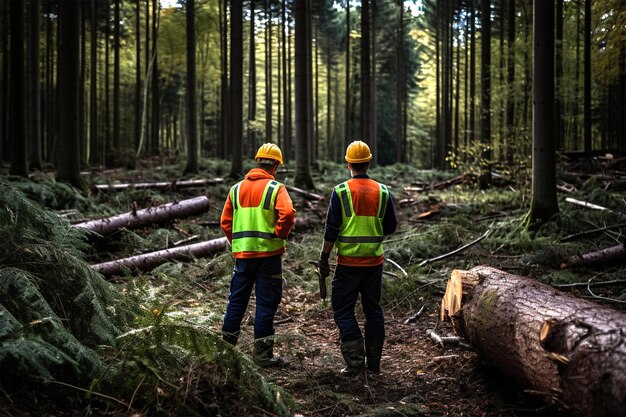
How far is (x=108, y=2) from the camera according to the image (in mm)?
28547

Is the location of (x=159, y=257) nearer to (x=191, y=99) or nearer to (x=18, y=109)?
(x=18, y=109)

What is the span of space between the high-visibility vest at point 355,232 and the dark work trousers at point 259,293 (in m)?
0.74

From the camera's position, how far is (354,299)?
203 inches

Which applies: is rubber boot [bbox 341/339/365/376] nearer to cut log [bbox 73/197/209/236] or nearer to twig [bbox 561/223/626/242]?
cut log [bbox 73/197/209/236]

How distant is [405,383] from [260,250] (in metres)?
1.91

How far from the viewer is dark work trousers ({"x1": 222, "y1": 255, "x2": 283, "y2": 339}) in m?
5.18

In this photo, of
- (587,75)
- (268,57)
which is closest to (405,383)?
(587,75)

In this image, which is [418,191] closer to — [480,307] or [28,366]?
[480,307]

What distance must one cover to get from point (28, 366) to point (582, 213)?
376 inches

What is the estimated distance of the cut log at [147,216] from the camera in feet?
28.9

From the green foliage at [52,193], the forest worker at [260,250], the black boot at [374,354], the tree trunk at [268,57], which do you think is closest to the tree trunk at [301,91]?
the green foliage at [52,193]

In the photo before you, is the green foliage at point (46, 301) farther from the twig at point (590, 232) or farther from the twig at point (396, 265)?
the twig at point (590, 232)

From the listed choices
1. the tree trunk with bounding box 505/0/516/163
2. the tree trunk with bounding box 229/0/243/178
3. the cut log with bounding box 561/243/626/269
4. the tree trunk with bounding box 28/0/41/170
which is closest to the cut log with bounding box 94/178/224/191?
the tree trunk with bounding box 229/0/243/178

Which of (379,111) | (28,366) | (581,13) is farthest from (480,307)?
(379,111)
